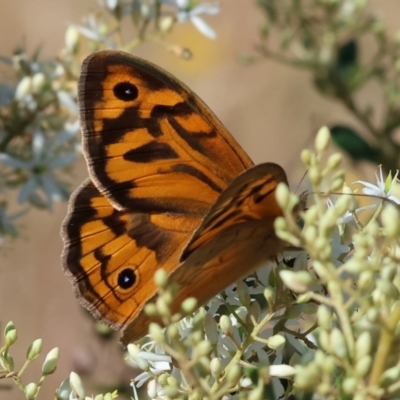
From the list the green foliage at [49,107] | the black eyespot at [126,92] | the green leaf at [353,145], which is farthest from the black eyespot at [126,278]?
the green leaf at [353,145]

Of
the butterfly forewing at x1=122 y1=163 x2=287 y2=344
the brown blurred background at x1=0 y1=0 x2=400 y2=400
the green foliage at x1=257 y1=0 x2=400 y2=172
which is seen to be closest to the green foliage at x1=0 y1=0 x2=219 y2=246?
the green foliage at x1=257 y1=0 x2=400 y2=172

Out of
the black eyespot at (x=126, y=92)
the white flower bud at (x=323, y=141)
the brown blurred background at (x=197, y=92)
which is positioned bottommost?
the brown blurred background at (x=197, y=92)

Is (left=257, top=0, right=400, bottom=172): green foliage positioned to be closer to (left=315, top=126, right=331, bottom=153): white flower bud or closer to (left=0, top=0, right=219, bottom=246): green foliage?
(left=0, top=0, right=219, bottom=246): green foliage

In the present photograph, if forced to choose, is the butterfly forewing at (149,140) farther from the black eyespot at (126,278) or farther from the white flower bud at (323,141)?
the white flower bud at (323,141)

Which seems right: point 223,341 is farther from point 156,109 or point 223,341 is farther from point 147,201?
point 156,109

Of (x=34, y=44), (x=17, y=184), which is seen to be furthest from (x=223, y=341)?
(x=34, y=44)

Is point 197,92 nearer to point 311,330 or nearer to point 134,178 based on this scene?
point 134,178

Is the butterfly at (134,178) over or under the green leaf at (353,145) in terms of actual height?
over
